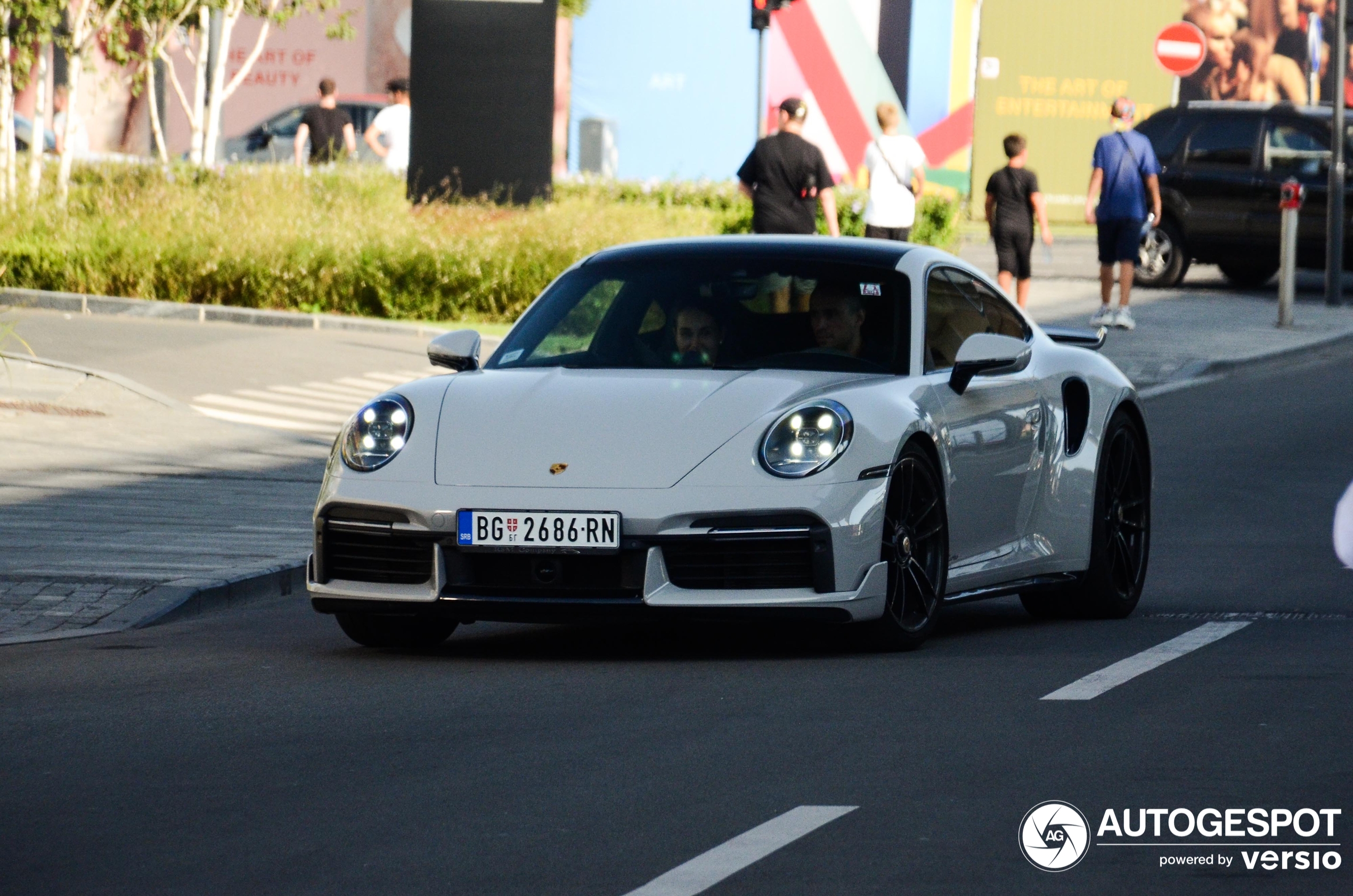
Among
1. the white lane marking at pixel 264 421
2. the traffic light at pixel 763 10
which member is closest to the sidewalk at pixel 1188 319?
the traffic light at pixel 763 10

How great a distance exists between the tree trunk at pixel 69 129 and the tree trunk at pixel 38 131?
0.21 meters

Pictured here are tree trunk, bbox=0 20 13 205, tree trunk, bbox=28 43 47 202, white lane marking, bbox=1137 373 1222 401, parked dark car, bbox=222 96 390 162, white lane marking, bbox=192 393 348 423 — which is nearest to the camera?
white lane marking, bbox=192 393 348 423

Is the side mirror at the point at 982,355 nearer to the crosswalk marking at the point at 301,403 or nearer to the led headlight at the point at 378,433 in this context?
the led headlight at the point at 378,433

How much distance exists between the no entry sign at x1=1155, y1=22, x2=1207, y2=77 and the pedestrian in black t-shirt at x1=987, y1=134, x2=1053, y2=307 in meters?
17.6

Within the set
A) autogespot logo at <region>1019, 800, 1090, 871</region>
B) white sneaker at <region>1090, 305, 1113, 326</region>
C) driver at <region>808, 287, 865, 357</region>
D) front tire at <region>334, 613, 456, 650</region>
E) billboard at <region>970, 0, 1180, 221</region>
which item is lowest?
front tire at <region>334, 613, 456, 650</region>

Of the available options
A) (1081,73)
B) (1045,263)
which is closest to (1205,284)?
(1045,263)

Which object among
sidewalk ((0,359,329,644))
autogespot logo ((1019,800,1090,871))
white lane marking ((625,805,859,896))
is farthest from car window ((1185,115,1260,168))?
white lane marking ((625,805,859,896))

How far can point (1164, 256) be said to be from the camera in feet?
88.2

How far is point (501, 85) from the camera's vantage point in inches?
926

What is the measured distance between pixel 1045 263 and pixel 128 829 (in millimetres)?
25535

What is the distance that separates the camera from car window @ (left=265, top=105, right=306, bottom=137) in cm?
3975

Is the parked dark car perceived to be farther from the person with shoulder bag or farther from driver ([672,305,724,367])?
driver ([672,305,724,367])

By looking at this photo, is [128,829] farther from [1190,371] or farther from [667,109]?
[667,109]

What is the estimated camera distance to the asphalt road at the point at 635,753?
487 centimetres
